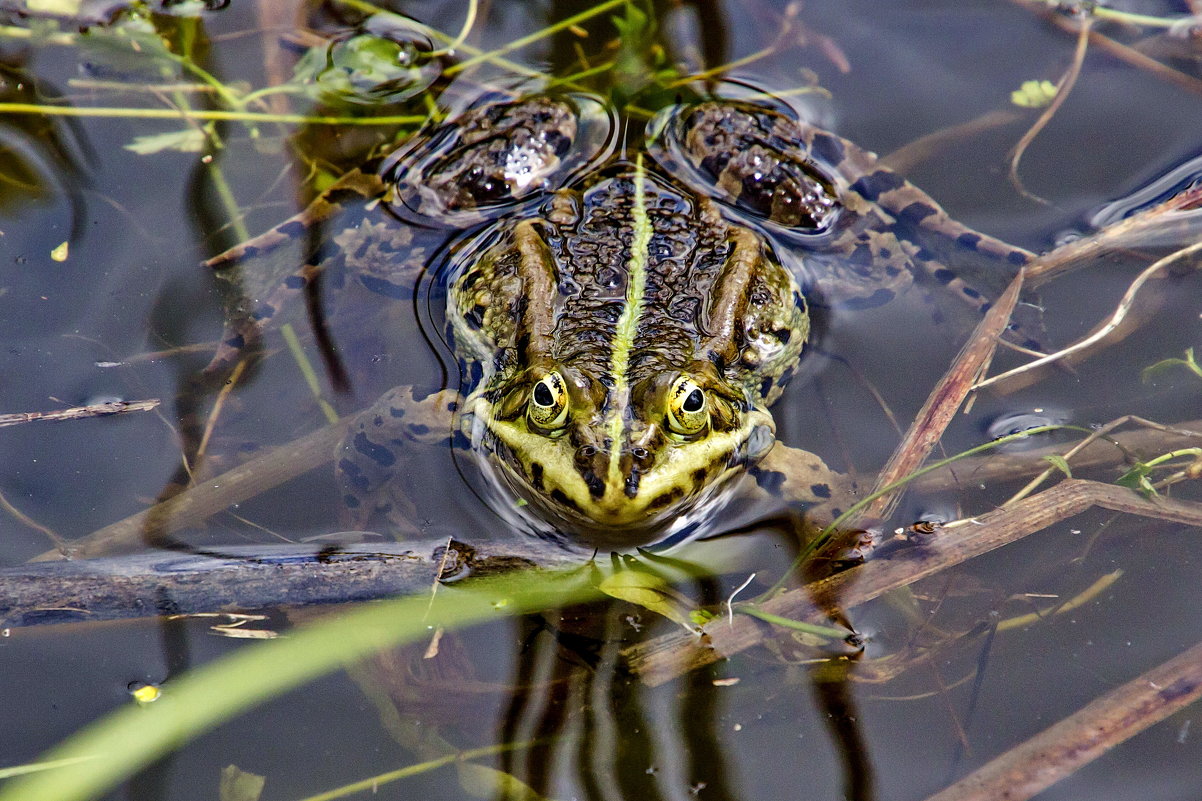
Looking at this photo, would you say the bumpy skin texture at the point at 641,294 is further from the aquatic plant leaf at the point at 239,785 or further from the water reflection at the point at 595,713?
the aquatic plant leaf at the point at 239,785

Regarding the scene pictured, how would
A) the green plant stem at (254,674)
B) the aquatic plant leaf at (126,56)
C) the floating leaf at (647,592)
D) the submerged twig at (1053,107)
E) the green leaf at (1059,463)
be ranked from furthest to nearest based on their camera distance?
the aquatic plant leaf at (126,56)
the submerged twig at (1053,107)
the green leaf at (1059,463)
the floating leaf at (647,592)
the green plant stem at (254,674)

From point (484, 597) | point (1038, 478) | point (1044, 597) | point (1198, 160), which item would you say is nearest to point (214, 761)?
point (484, 597)

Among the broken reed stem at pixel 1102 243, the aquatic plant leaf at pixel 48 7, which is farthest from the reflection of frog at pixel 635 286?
the aquatic plant leaf at pixel 48 7

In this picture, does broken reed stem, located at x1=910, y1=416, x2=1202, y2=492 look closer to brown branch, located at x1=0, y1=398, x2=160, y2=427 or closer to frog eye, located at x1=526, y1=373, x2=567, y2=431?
frog eye, located at x1=526, y1=373, x2=567, y2=431

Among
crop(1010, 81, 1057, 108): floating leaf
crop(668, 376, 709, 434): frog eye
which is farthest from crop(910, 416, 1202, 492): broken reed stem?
crop(1010, 81, 1057, 108): floating leaf

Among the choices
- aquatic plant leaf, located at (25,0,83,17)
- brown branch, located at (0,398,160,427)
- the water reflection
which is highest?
aquatic plant leaf, located at (25,0,83,17)

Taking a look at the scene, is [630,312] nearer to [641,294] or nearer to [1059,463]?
[641,294]

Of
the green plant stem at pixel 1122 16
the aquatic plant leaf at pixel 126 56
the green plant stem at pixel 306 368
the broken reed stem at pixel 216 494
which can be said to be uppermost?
the green plant stem at pixel 1122 16
